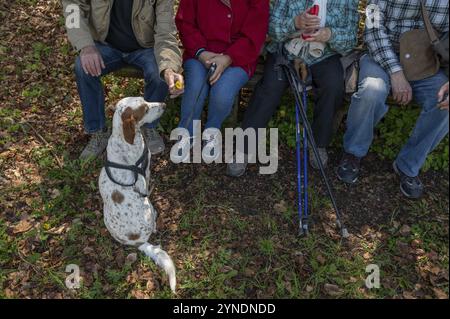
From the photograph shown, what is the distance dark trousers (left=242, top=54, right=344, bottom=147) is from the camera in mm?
3824

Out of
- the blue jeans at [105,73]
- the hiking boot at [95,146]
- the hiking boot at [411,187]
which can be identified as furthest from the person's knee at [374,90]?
the hiking boot at [95,146]

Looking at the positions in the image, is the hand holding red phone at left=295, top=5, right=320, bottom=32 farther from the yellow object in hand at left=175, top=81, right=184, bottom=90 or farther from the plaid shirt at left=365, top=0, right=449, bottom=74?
the yellow object in hand at left=175, top=81, right=184, bottom=90

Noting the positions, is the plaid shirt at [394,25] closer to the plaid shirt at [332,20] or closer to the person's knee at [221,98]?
the plaid shirt at [332,20]

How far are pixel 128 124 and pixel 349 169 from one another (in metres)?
2.16

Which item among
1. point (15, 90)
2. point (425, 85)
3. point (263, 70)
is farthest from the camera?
point (15, 90)

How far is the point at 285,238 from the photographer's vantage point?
12.1 feet

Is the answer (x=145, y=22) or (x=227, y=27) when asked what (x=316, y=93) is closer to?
(x=227, y=27)

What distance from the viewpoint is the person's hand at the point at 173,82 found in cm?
357

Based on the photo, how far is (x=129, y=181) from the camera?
3.18 m

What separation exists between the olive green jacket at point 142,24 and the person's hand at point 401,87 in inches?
75.0

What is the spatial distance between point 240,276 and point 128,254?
96 centimetres

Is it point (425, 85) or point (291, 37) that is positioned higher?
point (291, 37)
